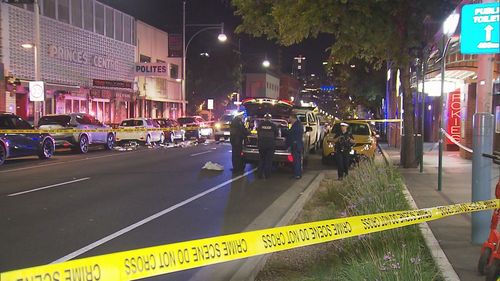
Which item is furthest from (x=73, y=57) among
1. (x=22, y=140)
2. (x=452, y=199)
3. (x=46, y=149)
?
(x=452, y=199)

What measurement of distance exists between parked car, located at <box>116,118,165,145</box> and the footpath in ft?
49.5

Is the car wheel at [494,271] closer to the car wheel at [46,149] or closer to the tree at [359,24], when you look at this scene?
the tree at [359,24]

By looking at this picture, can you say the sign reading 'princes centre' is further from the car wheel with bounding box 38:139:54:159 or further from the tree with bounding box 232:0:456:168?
the tree with bounding box 232:0:456:168

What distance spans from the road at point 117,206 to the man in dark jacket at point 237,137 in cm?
39

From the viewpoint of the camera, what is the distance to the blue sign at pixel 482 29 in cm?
626

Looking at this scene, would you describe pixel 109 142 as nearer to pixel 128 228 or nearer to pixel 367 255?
pixel 128 228

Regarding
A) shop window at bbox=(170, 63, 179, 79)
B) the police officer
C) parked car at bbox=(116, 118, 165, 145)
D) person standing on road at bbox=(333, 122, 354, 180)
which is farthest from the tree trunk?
shop window at bbox=(170, 63, 179, 79)

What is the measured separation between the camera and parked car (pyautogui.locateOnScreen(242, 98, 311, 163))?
15266mm

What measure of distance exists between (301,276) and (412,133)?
Result: 11665 millimetres

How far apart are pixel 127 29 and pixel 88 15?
18.7 ft

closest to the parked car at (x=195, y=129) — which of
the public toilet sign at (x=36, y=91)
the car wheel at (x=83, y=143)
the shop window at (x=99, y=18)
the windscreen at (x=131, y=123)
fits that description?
the windscreen at (x=131, y=123)

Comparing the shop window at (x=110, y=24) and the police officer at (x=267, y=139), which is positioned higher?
the shop window at (x=110, y=24)

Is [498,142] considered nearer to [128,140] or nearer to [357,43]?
[357,43]

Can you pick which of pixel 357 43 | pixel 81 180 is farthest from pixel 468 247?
pixel 81 180
